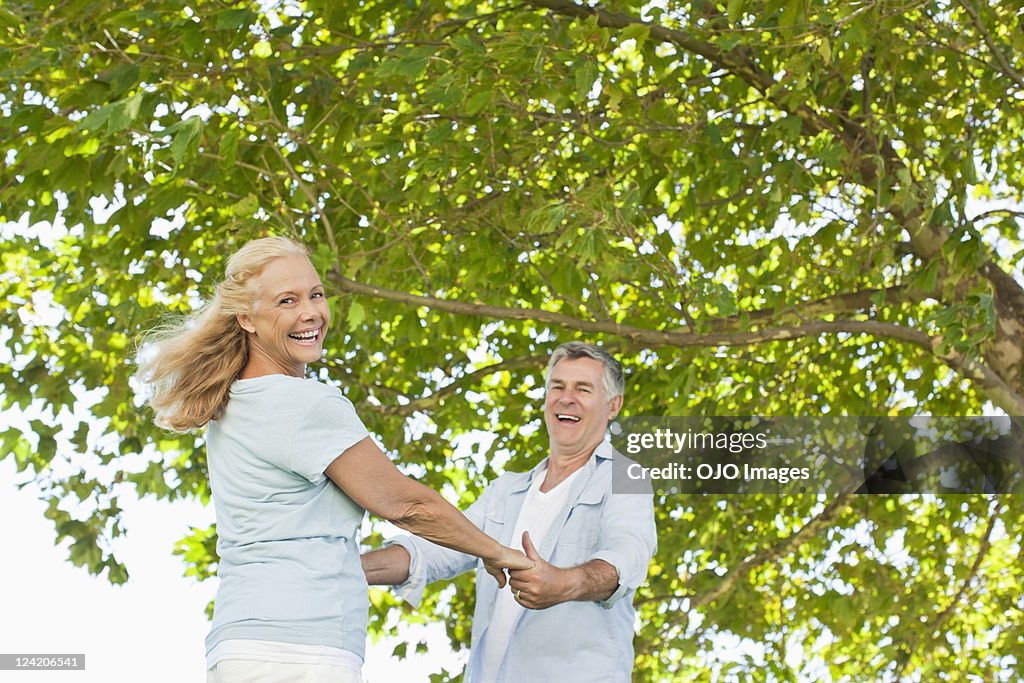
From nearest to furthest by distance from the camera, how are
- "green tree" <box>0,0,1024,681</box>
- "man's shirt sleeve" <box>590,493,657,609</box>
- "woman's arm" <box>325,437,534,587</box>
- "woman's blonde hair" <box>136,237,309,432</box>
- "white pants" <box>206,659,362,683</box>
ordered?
"white pants" <box>206,659,362,683</box> → "woman's arm" <box>325,437,534,587</box> → "woman's blonde hair" <box>136,237,309,432</box> → "man's shirt sleeve" <box>590,493,657,609</box> → "green tree" <box>0,0,1024,681</box>

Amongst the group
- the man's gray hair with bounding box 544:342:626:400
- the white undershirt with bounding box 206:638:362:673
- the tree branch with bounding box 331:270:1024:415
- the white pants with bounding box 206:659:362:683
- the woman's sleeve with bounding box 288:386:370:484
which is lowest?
the white pants with bounding box 206:659:362:683

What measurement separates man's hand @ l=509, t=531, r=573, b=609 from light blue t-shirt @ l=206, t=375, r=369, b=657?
369 millimetres

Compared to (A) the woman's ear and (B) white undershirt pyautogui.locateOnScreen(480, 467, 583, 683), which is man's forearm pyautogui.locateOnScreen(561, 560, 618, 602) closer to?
Result: (B) white undershirt pyautogui.locateOnScreen(480, 467, 583, 683)

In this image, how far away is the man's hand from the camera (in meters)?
2.75

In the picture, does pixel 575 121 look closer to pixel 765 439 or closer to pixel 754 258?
pixel 754 258

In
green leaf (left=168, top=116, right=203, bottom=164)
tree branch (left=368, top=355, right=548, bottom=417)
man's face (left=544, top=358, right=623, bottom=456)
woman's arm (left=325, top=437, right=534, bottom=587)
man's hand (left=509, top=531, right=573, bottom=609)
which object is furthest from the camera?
tree branch (left=368, top=355, right=548, bottom=417)

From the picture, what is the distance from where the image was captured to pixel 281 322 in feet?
8.75

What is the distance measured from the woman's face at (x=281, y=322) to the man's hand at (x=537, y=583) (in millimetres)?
658

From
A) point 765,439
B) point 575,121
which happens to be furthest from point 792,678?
point 575,121

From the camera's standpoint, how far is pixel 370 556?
125 inches

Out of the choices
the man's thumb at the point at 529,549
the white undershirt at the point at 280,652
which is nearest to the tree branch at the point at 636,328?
the man's thumb at the point at 529,549

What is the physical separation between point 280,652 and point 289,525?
25cm

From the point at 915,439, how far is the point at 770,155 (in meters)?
2.19

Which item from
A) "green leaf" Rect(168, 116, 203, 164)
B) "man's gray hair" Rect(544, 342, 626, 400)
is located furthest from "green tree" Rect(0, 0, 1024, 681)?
"man's gray hair" Rect(544, 342, 626, 400)
